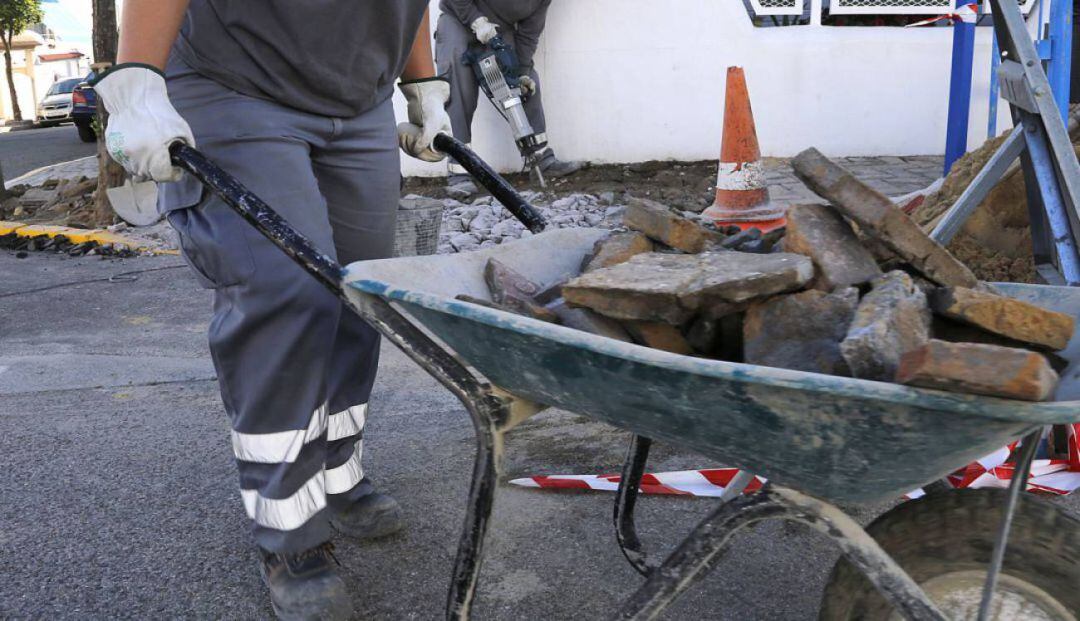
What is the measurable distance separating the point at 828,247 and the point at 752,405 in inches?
20.3

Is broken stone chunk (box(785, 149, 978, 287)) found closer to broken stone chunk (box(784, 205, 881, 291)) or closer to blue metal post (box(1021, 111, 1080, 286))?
broken stone chunk (box(784, 205, 881, 291))

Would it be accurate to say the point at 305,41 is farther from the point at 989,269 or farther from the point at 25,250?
the point at 25,250

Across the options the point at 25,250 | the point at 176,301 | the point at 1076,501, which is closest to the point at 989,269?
the point at 1076,501

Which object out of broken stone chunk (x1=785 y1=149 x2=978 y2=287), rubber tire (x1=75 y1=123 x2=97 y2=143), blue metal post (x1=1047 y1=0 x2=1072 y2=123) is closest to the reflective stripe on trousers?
broken stone chunk (x1=785 y1=149 x2=978 y2=287)

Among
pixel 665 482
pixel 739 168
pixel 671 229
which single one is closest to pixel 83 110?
pixel 739 168

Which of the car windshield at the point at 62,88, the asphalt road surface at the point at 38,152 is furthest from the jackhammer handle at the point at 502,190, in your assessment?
the car windshield at the point at 62,88

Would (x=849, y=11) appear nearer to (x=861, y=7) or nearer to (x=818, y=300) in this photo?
(x=861, y=7)

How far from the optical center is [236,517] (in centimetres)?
279

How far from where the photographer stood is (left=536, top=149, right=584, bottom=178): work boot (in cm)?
761

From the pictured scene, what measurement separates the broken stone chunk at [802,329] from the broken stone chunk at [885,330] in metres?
0.05

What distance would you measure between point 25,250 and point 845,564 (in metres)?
6.44

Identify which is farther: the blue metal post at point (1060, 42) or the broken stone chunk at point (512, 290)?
the blue metal post at point (1060, 42)

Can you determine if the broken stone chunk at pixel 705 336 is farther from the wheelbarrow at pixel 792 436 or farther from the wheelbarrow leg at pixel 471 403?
the wheelbarrow leg at pixel 471 403

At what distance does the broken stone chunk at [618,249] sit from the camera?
2.04 metres
